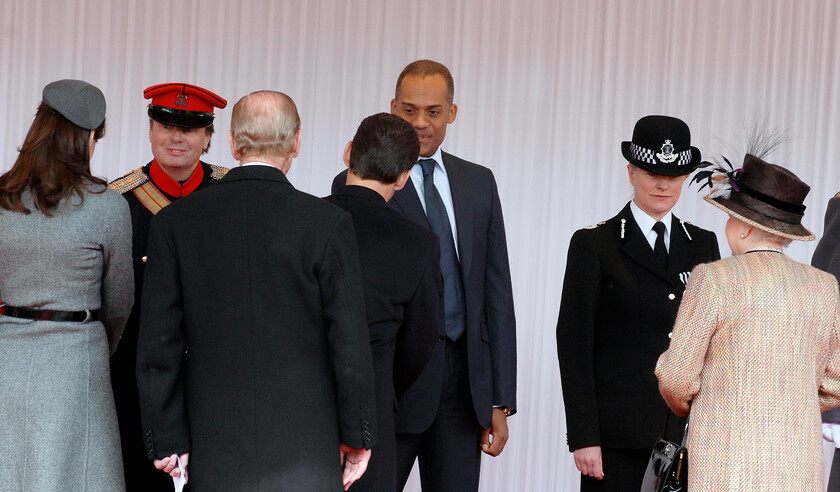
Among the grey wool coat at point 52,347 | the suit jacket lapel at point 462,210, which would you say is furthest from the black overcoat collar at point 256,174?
the suit jacket lapel at point 462,210

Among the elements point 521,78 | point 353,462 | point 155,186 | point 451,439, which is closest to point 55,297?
point 155,186

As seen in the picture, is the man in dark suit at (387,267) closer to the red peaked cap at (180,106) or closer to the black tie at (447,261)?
the black tie at (447,261)

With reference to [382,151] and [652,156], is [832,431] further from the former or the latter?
[382,151]

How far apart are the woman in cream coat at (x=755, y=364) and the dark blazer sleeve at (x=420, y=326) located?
0.59 metres

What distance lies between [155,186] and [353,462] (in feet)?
4.21

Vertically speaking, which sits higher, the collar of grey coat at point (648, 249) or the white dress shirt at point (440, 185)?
the white dress shirt at point (440, 185)

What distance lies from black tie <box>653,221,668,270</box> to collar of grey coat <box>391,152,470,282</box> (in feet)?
1.84

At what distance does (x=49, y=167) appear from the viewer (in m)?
2.66

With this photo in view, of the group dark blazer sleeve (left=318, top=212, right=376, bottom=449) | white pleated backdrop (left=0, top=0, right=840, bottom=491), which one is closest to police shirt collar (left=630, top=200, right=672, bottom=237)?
dark blazer sleeve (left=318, top=212, right=376, bottom=449)

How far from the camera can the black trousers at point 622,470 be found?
3.05m

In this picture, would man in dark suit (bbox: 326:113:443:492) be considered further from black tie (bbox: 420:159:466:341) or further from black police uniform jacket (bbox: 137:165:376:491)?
black tie (bbox: 420:159:466:341)

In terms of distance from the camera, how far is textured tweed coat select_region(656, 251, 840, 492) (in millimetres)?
2482

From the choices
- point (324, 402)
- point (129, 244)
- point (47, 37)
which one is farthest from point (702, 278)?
point (47, 37)

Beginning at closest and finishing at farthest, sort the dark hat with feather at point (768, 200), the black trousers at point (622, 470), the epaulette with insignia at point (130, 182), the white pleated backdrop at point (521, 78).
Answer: the dark hat with feather at point (768, 200)
the black trousers at point (622, 470)
the epaulette with insignia at point (130, 182)
the white pleated backdrop at point (521, 78)
